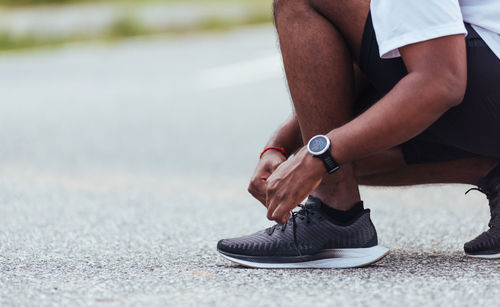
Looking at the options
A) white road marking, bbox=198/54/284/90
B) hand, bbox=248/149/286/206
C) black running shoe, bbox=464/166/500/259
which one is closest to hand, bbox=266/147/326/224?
hand, bbox=248/149/286/206

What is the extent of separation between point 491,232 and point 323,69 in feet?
2.37

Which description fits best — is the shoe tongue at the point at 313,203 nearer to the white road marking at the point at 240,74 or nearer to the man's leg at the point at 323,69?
the man's leg at the point at 323,69

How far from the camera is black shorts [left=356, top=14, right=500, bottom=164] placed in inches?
91.2

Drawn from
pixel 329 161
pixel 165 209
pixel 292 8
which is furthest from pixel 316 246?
pixel 165 209

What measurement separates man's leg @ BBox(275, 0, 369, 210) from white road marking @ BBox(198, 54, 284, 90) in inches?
280

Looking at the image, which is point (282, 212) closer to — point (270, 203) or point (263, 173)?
point (270, 203)

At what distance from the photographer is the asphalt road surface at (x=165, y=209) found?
87.0 inches

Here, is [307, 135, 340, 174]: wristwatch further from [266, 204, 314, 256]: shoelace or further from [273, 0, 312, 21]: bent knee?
[273, 0, 312, 21]: bent knee

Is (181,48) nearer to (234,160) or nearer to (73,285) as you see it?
(234,160)

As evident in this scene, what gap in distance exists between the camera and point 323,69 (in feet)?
7.91

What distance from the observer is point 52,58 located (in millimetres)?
11961

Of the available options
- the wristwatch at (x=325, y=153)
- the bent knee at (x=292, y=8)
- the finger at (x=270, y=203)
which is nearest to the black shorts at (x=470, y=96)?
the bent knee at (x=292, y=8)

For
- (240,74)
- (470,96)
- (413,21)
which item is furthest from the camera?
(240,74)

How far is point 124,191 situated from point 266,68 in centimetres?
676
